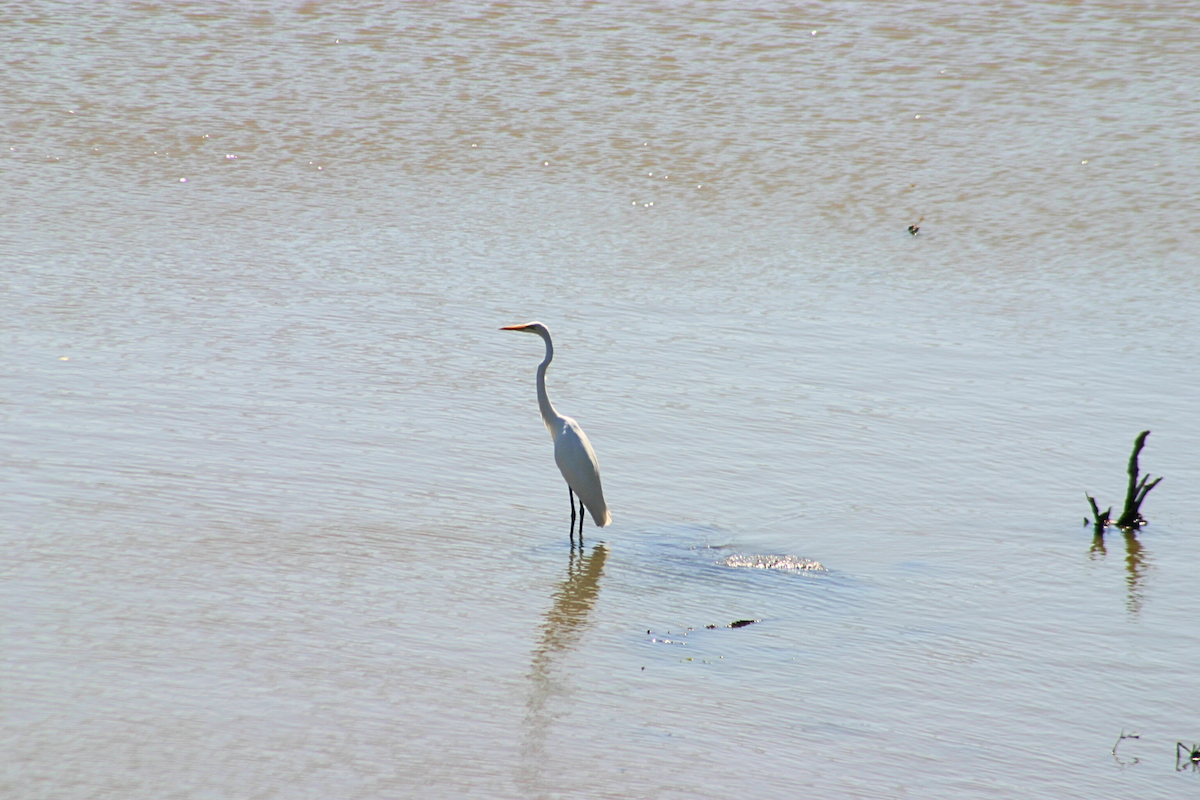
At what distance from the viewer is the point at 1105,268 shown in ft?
31.3

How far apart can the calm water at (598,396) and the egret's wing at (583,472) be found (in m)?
0.11

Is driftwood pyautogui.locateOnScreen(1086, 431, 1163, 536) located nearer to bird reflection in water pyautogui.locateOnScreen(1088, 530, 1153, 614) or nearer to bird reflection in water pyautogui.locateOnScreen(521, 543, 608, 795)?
bird reflection in water pyautogui.locateOnScreen(1088, 530, 1153, 614)

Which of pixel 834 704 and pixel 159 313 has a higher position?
pixel 834 704

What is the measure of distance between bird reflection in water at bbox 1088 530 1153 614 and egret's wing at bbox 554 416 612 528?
1771 mm

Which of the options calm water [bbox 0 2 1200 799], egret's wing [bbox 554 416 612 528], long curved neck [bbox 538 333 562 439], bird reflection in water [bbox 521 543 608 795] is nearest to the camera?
bird reflection in water [bbox 521 543 608 795]

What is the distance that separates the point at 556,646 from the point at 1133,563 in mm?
2209

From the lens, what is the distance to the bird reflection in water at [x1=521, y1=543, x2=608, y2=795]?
3.73 metres

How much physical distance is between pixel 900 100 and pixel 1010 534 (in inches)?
303

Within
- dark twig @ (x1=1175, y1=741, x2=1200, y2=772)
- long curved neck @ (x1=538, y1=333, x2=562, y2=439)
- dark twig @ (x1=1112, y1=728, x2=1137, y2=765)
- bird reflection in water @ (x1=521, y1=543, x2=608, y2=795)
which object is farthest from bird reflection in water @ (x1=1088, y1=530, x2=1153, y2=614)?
long curved neck @ (x1=538, y1=333, x2=562, y2=439)

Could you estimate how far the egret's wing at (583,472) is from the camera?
5.40 m

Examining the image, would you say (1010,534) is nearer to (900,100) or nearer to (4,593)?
(4,593)

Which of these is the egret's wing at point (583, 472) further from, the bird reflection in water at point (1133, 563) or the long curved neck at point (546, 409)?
the bird reflection in water at point (1133, 563)

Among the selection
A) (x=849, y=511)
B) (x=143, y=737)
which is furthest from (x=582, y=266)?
(x=143, y=737)

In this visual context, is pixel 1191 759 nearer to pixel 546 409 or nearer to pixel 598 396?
pixel 546 409
